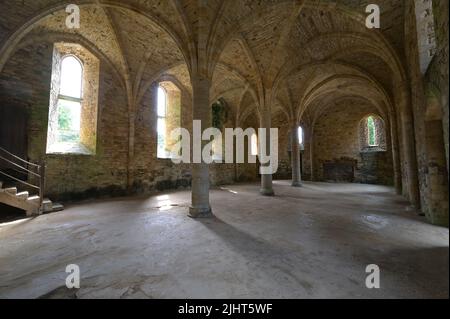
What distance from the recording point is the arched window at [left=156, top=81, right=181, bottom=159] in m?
11.2

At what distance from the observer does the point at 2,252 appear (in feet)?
10.2

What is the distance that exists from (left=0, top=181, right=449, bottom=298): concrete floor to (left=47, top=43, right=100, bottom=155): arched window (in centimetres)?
413

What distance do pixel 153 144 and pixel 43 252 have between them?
24.5 feet

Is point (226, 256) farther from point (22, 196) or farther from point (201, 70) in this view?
point (22, 196)

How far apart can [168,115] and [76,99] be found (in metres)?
4.45

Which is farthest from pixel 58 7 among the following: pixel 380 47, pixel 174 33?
pixel 380 47

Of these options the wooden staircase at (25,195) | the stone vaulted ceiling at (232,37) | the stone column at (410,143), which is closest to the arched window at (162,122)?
the stone vaulted ceiling at (232,37)

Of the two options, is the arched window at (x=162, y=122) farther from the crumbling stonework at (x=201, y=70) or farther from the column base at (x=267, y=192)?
the column base at (x=267, y=192)

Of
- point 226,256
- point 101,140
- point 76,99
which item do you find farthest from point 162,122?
A: point 226,256

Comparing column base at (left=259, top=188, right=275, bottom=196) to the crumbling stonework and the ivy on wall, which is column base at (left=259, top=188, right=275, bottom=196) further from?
the ivy on wall

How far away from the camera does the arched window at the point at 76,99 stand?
25.8 feet

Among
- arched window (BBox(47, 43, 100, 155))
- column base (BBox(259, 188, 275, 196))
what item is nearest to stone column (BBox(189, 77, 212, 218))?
column base (BBox(259, 188, 275, 196))

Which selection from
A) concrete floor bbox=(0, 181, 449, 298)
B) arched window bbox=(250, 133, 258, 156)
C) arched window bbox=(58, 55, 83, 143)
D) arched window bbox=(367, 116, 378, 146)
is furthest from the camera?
arched window bbox=(250, 133, 258, 156)

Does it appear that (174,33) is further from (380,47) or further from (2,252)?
(380,47)
